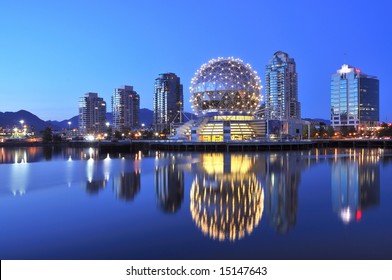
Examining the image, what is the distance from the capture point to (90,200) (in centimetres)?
1869

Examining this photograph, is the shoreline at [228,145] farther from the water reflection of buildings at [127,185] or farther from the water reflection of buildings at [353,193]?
the water reflection of buildings at [127,185]

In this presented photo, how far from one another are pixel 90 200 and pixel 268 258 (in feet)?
36.0

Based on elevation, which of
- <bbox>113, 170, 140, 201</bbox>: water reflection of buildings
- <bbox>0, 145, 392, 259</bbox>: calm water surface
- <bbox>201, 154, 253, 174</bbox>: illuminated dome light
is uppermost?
<bbox>201, 154, 253, 174</bbox>: illuminated dome light

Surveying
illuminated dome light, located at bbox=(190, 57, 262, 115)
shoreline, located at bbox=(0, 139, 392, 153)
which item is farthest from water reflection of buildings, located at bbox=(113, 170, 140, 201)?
illuminated dome light, located at bbox=(190, 57, 262, 115)

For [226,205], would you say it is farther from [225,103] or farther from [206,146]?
[225,103]

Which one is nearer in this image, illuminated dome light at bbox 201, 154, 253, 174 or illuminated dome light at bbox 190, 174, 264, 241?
illuminated dome light at bbox 190, 174, 264, 241

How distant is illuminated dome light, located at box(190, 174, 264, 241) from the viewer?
1301 cm

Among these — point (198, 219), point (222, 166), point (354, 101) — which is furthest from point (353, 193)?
point (354, 101)

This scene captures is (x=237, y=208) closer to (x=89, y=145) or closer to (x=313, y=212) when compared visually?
(x=313, y=212)

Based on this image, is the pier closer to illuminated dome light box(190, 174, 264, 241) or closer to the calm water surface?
the calm water surface

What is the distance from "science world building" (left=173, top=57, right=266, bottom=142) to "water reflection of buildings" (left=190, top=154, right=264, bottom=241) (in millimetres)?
51157

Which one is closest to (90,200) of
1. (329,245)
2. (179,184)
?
(179,184)

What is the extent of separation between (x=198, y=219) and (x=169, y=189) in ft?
26.0

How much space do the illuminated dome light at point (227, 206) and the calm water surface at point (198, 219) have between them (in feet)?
0.12
